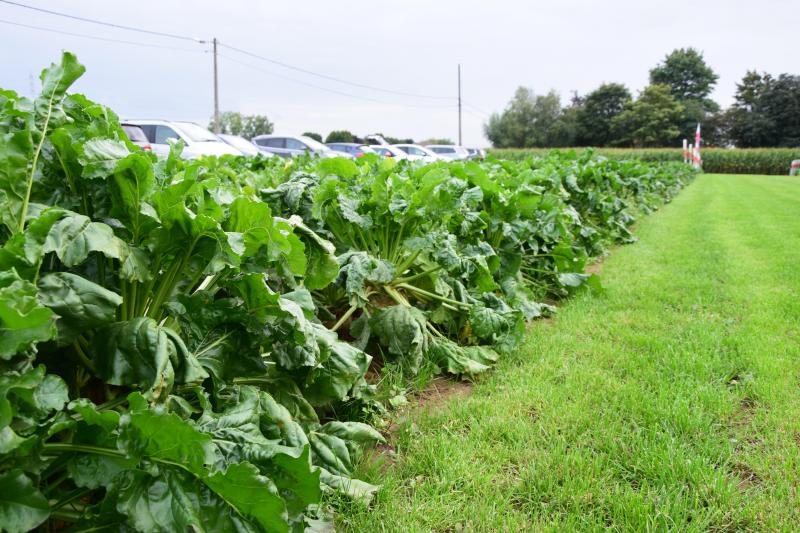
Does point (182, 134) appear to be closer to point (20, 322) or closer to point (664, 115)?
point (20, 322)

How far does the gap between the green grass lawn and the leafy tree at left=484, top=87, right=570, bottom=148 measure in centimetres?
7090

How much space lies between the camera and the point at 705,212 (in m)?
12.5

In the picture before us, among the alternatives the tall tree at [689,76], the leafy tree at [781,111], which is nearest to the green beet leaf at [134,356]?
the leafy tree at [781,111]

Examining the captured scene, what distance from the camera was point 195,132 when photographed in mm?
15328

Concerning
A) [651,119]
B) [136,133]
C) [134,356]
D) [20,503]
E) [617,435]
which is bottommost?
[617,435]

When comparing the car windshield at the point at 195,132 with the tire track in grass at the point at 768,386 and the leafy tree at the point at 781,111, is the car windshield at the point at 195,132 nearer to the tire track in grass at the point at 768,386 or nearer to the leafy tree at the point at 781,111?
the tire track in grass at the point at 768,386

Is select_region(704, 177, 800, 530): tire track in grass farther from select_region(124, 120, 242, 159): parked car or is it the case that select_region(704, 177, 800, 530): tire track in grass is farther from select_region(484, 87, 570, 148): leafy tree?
select_region(484, 87, 570, 148): leafy tree

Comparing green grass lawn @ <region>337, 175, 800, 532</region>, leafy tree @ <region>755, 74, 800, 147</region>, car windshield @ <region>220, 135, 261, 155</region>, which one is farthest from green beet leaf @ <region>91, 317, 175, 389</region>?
leafy tree @ <region>755, 74, 800, 147</region>

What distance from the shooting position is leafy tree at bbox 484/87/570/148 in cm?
7250

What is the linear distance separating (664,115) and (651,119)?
1338 millimetres

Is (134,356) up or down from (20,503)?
up

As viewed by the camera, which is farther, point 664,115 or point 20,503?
point 664,115

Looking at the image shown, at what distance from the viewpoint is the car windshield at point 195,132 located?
14.8 meters

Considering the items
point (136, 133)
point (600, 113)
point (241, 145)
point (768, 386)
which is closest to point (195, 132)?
point (241, 145)
